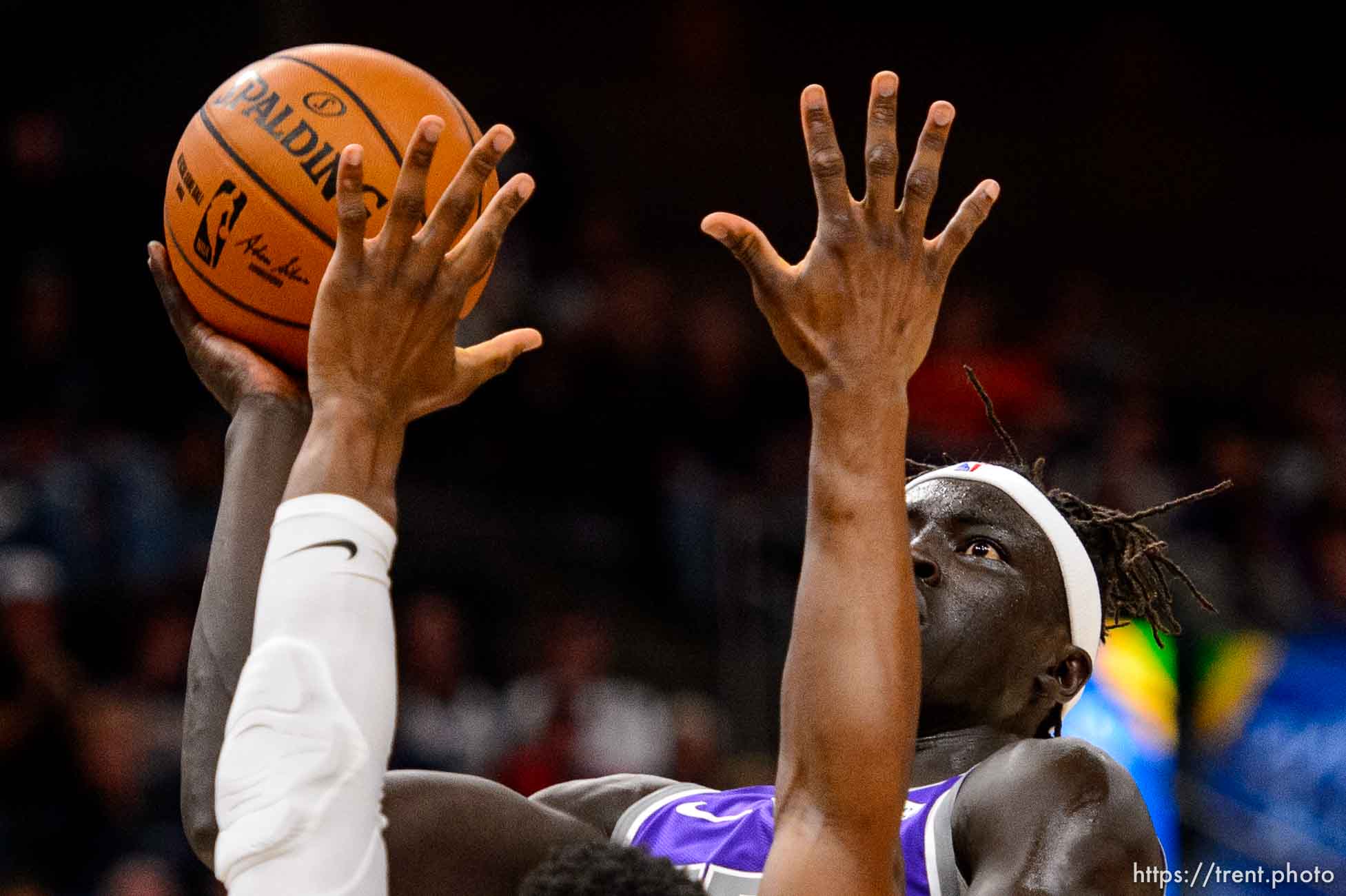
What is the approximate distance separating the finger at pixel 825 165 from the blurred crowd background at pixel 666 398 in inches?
197

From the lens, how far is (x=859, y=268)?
2357mm

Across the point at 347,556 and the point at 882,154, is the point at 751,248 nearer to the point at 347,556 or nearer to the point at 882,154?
the point at 882,154

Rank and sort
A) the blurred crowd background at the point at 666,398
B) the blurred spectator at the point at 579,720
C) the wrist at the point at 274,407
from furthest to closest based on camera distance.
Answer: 1. the blurred spectator at the point at 579,720
2. the blurred crowd background at the point at 666,398
3. the wrist at the point at 274,407

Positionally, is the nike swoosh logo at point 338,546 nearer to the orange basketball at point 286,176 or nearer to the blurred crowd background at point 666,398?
the orange basketball at point 286,176

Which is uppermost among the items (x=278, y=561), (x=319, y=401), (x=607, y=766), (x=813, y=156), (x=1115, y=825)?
(x=813, y=156)

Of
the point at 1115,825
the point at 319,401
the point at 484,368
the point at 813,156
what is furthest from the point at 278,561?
the point at 1115,825

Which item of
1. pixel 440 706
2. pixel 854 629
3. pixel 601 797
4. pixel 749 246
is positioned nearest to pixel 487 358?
pixel 749 246

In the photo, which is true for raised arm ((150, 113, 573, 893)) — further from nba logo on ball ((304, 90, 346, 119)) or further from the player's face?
the player's face

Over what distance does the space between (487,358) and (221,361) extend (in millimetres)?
614

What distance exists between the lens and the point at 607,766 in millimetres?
7637

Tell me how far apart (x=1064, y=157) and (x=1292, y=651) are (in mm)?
6469

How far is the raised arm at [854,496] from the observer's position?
223cm

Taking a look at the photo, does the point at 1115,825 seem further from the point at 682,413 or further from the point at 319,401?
the point at 682,413

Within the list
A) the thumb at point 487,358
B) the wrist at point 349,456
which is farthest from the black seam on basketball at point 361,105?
the wrist at point 349,456
